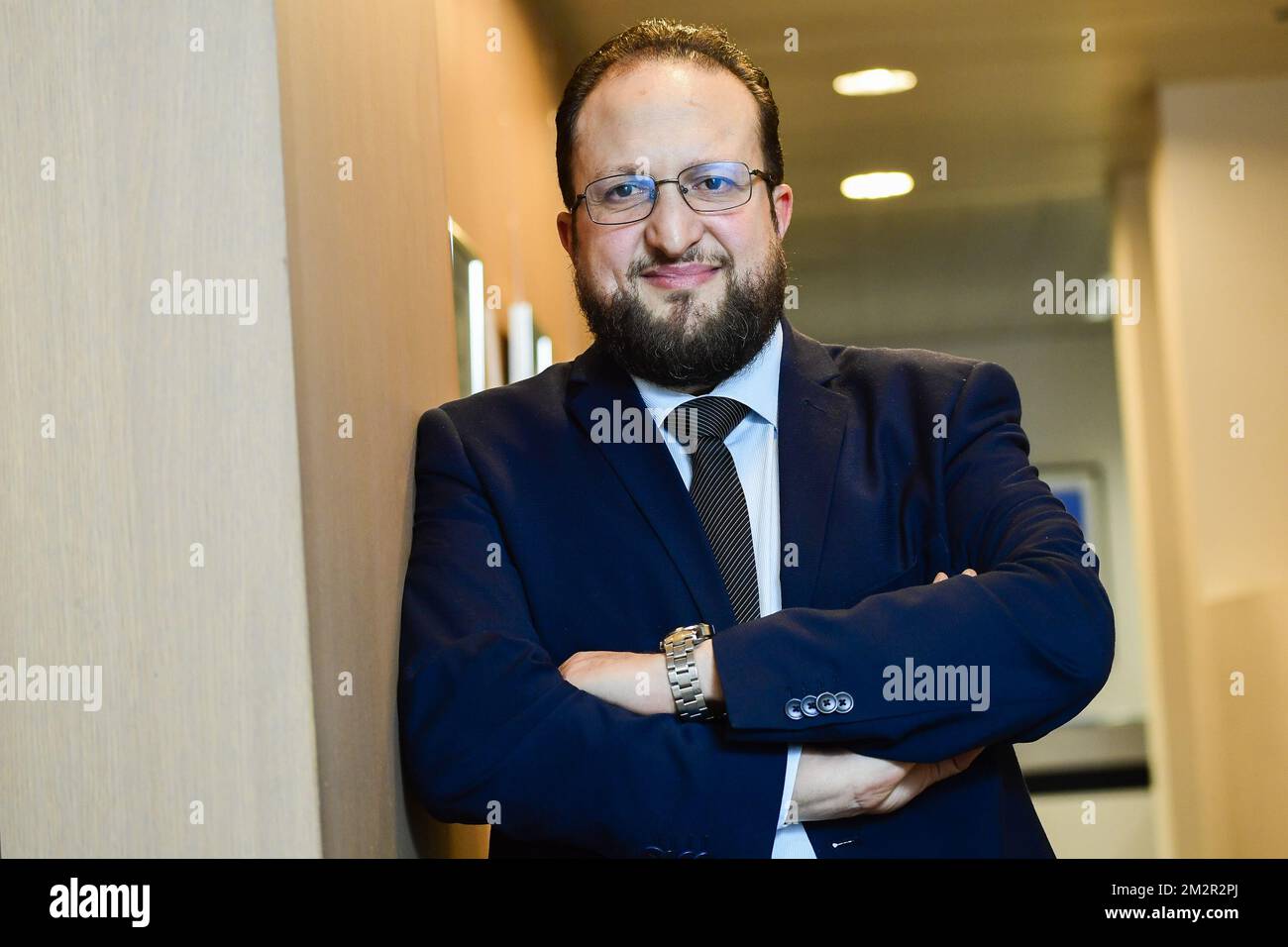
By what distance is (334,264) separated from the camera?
3.97 feet

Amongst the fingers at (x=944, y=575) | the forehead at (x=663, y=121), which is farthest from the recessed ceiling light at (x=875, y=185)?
the fingers at (x=944, y=575)

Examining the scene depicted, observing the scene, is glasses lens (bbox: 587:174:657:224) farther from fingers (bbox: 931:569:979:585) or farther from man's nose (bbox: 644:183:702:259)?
fingers (bbox: 931:569:979:585)

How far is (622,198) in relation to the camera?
1.48 metres

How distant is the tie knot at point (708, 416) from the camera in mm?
1503

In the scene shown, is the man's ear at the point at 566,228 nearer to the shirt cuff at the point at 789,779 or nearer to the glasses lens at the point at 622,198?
the glasses lens at the point at 622,198

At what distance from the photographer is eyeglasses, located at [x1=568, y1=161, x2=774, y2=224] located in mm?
1469

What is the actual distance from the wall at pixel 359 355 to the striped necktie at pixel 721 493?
1.05 feet

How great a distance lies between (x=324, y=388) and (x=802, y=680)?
1.66 feet

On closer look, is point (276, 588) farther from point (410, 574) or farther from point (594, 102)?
point (594, 102)

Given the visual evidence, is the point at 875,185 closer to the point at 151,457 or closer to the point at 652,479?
the point at 652,479

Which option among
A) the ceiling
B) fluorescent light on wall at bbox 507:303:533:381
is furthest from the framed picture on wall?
fluorescent light on wall at bbox 507:303:533:381

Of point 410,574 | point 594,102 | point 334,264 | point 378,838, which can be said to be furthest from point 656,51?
point 378,838

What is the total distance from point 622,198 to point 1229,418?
3597 millimetres

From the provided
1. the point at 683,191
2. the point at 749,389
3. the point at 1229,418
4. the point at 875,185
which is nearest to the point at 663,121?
the point at 683,191
